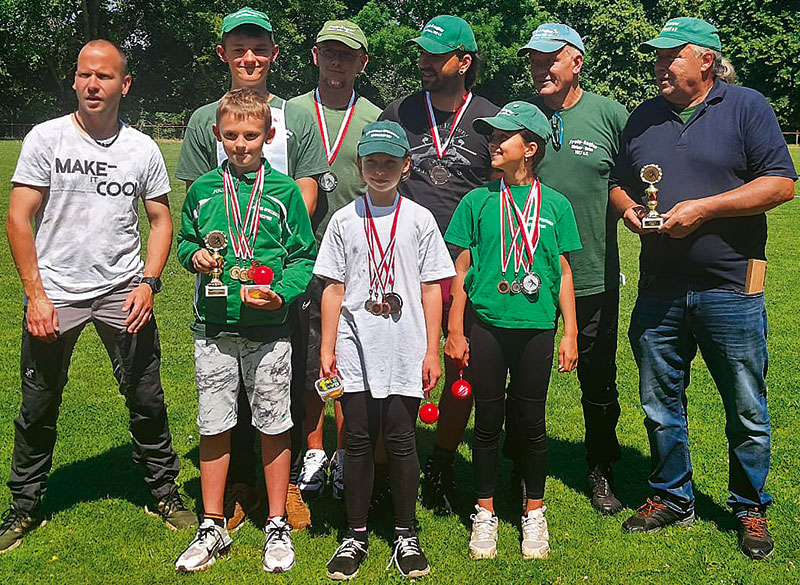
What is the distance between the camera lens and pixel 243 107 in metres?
4.07

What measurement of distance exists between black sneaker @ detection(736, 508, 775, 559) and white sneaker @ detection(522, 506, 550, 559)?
108 centimetres

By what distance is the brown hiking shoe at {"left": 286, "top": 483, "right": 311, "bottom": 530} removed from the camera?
4715mm

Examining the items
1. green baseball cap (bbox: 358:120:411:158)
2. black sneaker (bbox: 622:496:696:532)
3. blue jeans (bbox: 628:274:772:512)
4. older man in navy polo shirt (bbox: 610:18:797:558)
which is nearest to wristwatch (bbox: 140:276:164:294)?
green baseball cap (bbox: 358:120:411:158)

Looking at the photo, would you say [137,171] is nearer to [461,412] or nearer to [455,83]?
[455,83]

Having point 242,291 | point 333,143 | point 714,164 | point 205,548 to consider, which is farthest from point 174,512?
point 714,164

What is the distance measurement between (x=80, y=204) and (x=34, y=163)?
0.98ft

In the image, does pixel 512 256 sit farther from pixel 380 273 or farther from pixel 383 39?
pixel 383 39

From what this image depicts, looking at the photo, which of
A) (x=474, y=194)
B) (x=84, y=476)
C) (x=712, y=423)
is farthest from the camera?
(x=712, y=423)

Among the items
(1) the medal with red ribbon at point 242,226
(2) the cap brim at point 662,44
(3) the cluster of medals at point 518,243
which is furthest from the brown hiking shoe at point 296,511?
(2) the cap brim at point 662,44

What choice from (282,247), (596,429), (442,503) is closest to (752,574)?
(596,429)

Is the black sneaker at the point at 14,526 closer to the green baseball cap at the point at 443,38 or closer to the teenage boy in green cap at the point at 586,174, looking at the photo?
the teenage boy in green cap at the point at 586,174

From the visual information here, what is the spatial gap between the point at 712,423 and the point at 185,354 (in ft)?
16.7

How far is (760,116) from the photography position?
13.5ft

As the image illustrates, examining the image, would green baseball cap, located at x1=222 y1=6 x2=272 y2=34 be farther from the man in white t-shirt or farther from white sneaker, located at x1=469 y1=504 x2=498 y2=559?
white sneaker, located at x1=469 y1=504 x2=498 y2=559
